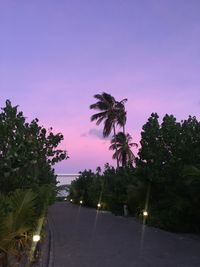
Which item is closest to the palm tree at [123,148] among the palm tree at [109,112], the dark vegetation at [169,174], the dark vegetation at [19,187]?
the palm tree at [109,112]

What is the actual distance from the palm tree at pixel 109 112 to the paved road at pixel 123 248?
30.2 m

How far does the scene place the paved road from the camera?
12.6 m

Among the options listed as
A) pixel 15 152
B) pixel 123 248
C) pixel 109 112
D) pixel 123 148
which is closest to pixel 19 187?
pixel 15 152

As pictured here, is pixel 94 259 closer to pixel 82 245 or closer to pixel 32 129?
pixel 82 245

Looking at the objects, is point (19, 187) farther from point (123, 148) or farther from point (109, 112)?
point (123, 148)

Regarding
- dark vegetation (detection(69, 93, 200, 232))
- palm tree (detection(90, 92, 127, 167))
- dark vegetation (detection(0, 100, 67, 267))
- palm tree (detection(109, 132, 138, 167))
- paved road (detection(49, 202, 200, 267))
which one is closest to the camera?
dark vegetation (detection(0, 100, 67, 267))

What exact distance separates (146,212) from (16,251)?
44.1ft

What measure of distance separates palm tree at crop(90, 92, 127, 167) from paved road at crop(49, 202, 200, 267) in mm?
30230

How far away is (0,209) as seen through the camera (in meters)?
9.20

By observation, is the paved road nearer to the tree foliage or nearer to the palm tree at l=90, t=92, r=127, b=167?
the tree foliage

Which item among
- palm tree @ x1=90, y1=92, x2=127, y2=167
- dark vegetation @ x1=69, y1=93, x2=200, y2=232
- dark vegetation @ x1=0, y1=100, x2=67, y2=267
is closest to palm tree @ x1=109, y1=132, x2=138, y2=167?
palm tree @ x1=90, y1=92, x2=127, y2=167

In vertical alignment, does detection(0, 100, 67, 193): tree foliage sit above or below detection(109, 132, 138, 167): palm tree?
below

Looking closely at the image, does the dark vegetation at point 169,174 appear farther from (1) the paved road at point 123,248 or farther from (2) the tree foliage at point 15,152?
(2) the tree foliage at point 15,152

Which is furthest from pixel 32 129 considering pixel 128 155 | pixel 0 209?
pixel 128 155
